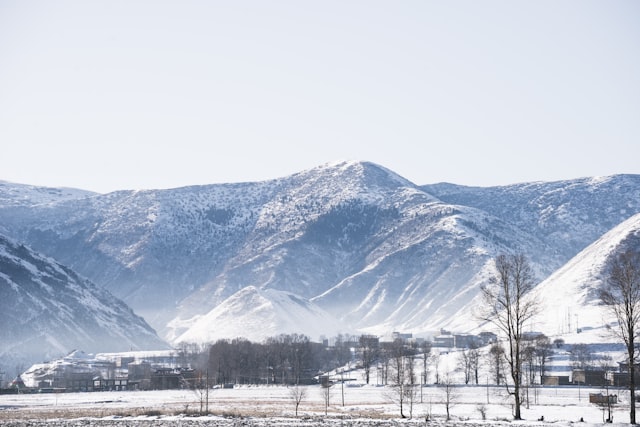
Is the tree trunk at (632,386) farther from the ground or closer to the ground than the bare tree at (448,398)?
farther from the ground

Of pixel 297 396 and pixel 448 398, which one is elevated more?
pixel 448 398

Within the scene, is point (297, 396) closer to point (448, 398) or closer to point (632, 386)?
point (448, 398)

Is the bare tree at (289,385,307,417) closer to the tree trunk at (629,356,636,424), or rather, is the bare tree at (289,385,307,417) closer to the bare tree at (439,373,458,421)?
the bare tree at (439,373,458,421)

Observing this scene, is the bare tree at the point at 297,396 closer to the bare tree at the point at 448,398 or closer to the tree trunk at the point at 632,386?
the bare tree at the point at 448,398

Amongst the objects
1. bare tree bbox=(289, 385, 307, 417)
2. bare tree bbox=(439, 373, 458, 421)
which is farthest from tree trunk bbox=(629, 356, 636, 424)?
bare tree bbox=(289, 385, 307, 417)

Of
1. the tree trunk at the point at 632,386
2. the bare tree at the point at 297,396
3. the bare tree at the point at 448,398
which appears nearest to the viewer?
the tree trunk at the point at 632,386

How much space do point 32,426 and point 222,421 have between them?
1685 cm

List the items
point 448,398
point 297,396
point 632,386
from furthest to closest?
point 297,396 → point 448,398 → point 632,386

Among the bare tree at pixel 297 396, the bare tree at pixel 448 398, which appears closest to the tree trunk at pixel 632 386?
the bare tree at pixel 448 398

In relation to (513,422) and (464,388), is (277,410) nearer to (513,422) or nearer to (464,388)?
(513,422)

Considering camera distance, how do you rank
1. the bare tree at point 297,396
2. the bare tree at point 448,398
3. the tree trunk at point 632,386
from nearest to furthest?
the tree trunk at point 632,386 → the bare tree at point 448,398 → the bare tree at point 297,396

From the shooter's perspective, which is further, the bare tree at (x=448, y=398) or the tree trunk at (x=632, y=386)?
the bare tree at (x=448, y=398)

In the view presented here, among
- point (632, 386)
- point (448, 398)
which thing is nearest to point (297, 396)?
point (448, 398)

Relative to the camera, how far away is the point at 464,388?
6959 inches
